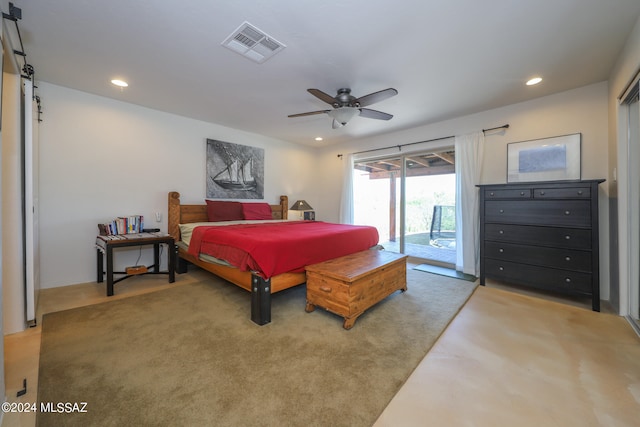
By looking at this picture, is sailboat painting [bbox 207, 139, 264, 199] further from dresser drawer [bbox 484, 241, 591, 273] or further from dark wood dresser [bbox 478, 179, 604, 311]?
dresser drawer [bbox 484, 241, 591, 273]

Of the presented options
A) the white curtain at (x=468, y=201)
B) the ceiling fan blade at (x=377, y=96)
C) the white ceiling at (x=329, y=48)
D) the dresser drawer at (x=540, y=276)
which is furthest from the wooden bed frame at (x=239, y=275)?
the white curtain at (x=468, y=201)

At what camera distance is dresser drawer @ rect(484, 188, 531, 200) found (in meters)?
2.78

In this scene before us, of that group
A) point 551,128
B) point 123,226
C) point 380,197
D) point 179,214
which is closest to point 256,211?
point 179,214

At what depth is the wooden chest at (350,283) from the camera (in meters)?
2.05

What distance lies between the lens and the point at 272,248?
2.19 metres

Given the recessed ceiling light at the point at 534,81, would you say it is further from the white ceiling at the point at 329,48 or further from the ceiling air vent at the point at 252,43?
the ceiling air vent at the point at 252,43

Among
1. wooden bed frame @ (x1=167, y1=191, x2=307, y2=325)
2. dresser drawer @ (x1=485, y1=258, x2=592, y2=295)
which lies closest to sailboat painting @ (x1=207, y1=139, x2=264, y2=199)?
wooden bed frame @ (x1=167, y1=191, x2=307, y2=325)

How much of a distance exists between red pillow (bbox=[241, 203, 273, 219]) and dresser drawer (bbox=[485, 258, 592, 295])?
11.5 ft

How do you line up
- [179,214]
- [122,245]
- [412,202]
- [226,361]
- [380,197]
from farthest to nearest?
[380,197] → [412,202] → [179,214] → [122,245] → [226,361]

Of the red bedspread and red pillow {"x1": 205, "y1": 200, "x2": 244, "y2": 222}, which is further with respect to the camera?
red pillow {"x1": 205, "y1": 200, "x2": 244, "y2": 222}

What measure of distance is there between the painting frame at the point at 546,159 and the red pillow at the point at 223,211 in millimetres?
4130

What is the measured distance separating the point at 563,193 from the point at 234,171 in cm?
458

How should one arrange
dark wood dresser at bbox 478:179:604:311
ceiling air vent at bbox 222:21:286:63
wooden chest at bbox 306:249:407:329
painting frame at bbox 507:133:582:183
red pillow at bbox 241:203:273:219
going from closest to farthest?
ceiling air vent at bbox 222:21:286:63, wooden chest at bbox 306:249:407:329, dark wood dresser at bbox 478:179:604:311, painting frame at bbox 507:133:582:183, red pillow at bbox 241:203:273:219

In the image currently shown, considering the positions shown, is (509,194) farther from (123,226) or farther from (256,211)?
(123,226)
